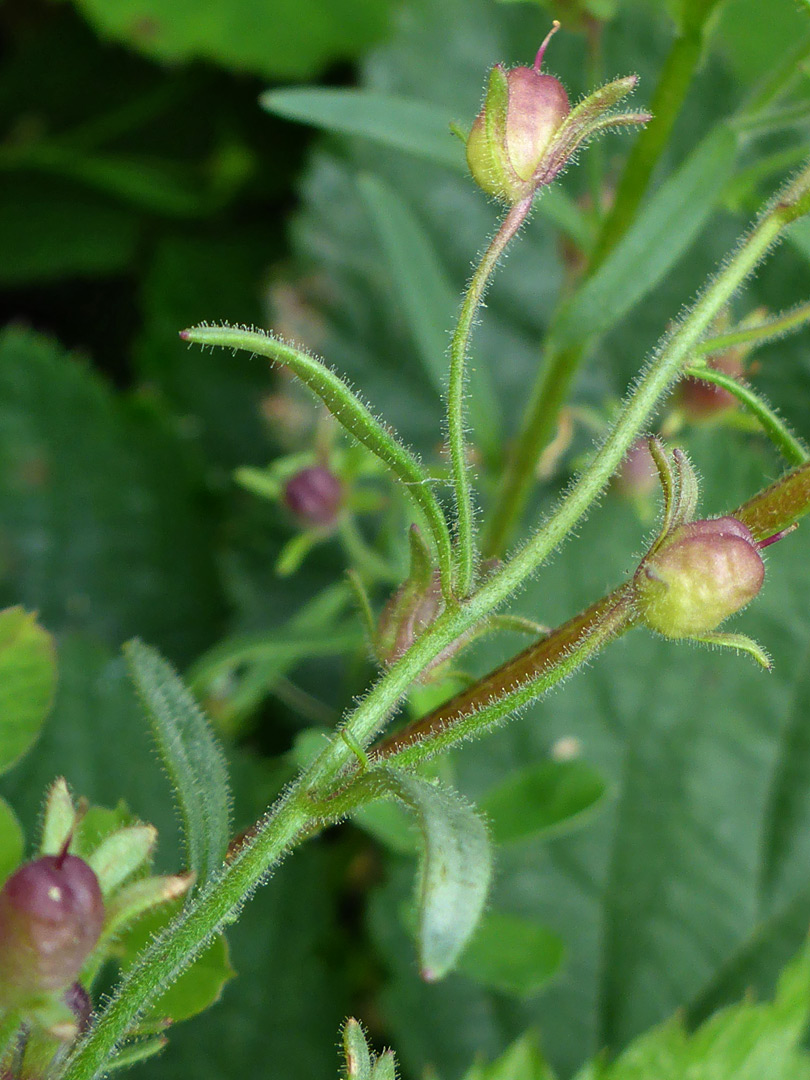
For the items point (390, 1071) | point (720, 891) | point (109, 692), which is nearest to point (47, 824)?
point (390, 1071)

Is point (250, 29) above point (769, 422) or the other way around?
above

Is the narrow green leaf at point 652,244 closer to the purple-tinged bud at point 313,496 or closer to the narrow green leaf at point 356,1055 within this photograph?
the purple-tinged bud at point 313,496

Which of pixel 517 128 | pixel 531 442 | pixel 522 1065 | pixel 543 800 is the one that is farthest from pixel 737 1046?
pixel 517 128

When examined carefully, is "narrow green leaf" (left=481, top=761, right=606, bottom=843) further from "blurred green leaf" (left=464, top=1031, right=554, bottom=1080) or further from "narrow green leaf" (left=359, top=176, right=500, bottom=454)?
"narrow green leaf" (left=359, top=176, right=500, bottom=454)

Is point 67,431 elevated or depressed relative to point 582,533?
elevated

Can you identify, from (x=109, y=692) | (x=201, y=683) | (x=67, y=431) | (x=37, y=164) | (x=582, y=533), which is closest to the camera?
(x=201, y=683)

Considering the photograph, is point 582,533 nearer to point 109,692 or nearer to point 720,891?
point 720,891

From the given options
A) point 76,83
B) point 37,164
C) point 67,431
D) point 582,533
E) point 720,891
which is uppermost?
point 76,83

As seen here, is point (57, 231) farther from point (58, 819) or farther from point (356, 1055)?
point (356, 1055)
